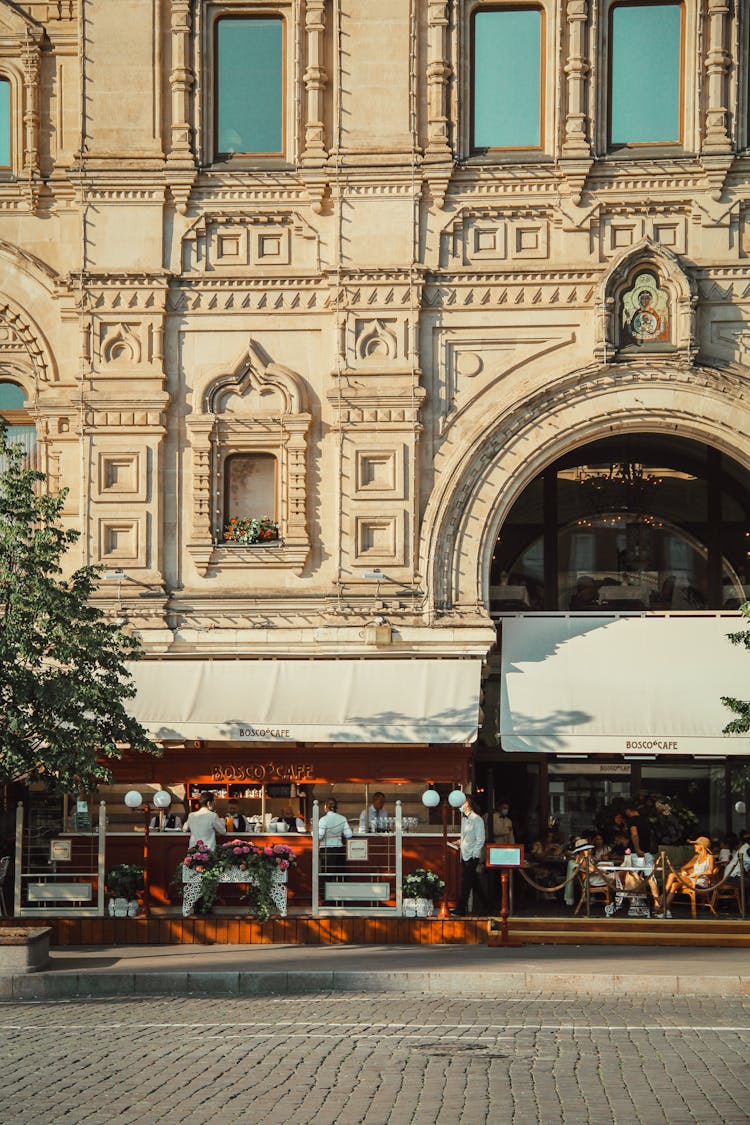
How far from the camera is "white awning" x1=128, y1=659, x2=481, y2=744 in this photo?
2502 cm

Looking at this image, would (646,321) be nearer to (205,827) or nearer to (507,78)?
(507,78)

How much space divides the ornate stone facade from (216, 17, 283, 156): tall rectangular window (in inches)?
8.3

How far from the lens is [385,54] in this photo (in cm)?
2698

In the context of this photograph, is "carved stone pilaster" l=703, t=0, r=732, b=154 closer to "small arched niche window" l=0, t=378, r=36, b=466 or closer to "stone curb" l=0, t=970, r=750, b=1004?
"small arched niche window" l=0, t=378, r=36, b=466

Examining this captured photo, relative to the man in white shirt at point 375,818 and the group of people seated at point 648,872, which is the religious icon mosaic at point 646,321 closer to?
the group of people seated at point 648,872

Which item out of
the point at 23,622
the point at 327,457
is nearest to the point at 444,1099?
the point at 23,622

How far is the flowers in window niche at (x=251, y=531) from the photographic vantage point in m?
26.9

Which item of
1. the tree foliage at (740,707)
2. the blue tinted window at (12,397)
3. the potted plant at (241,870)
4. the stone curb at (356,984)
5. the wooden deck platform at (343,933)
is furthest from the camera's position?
the blue tinted window at (12,397)

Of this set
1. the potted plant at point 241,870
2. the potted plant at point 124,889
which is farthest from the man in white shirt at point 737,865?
the potted plant at point 124,889

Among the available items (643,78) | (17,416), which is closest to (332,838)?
(17,416)

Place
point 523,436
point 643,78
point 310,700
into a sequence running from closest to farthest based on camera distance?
point 310,700, point 523,436, point 643,78

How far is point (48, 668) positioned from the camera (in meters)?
22.8

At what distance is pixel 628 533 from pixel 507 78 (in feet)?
24.1

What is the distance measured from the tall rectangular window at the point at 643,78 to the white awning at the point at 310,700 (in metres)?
8.02
